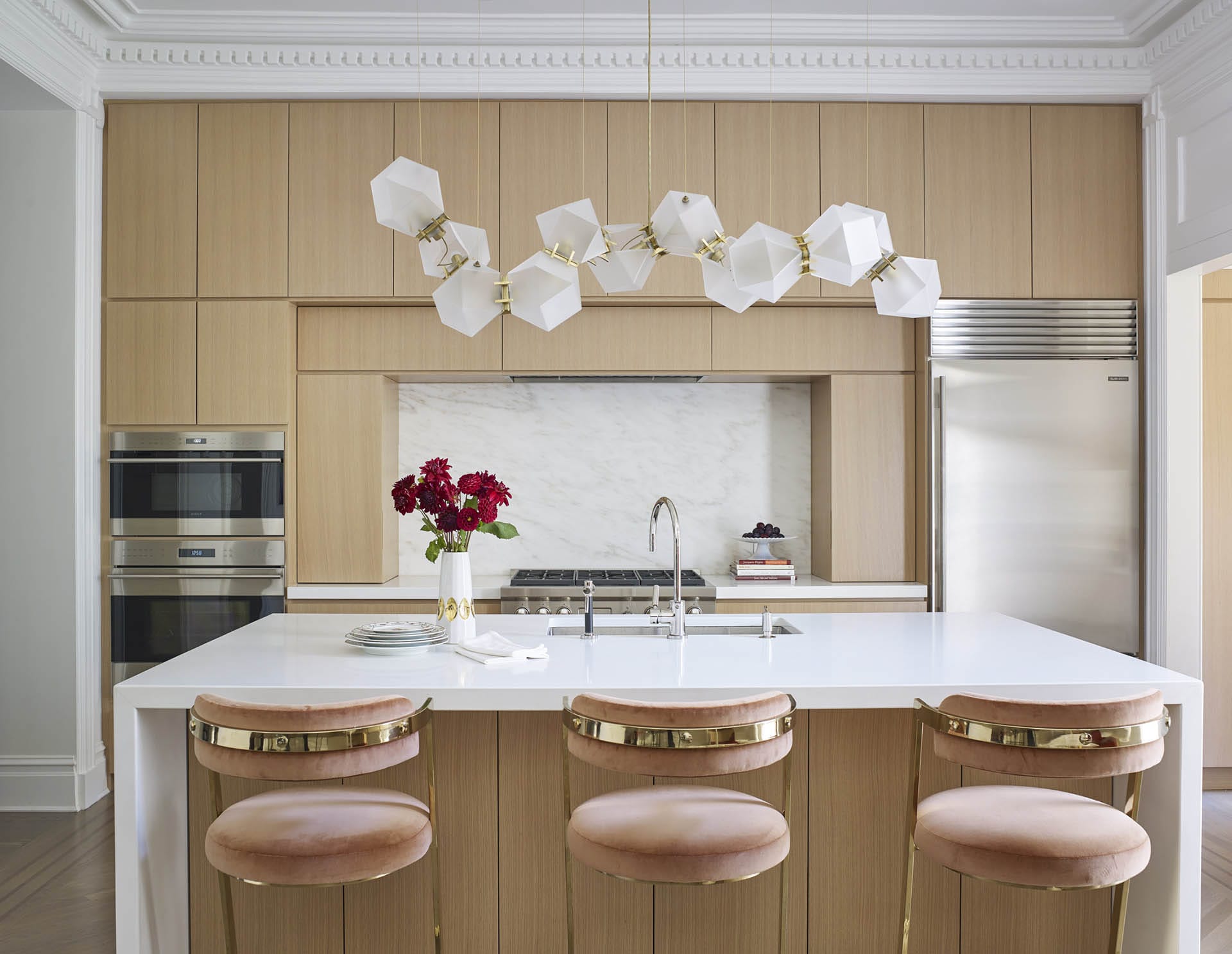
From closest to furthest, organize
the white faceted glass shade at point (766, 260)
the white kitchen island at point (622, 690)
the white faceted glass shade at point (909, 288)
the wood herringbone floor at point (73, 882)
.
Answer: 1. the white kitchen island at point (622, 690)
2. the white faceted glass shade at point (766, 260)
3. the white faceted glass shade at point (909, 288)
4. the wood herringbone floor at point (73, 882)

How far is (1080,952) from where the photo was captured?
7.38ft

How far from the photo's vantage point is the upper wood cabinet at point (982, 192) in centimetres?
377

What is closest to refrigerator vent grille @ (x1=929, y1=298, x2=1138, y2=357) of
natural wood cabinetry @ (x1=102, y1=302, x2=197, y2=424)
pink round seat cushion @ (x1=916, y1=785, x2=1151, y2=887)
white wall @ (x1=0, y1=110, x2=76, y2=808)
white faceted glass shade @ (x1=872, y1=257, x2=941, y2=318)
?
white faceted glass shade @ (x1=872, y1=257, x2=941, y2=318)

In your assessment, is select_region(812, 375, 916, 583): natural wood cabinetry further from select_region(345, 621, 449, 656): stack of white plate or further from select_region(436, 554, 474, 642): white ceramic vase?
select_region(345, 621, 449, 656): stack of white plate

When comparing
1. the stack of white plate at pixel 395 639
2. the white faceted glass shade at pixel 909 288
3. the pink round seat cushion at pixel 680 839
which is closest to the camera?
the pink round seat cushion at pixel 680 839

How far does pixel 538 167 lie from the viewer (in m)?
3.74

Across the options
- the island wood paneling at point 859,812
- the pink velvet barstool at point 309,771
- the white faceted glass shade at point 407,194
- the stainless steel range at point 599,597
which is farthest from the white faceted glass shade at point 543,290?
the stainless steel range at point 599,597

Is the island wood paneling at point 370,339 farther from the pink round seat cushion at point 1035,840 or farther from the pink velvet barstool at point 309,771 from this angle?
the pink round seat cushion at point 1035,840

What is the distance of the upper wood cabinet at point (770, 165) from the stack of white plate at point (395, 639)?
6.75ft

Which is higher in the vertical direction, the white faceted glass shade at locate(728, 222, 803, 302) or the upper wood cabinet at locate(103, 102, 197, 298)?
the upper wood cabinet at locate(103, 102, 197, 298)

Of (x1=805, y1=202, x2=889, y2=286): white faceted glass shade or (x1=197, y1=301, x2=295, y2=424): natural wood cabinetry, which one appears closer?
(x1=805, y1=202, x2=889, y2=286): white faceted glass shade

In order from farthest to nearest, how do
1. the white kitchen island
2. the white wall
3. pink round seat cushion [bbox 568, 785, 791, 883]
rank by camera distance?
the white wall → the white kitchen island → pink round seat cushion [bbox 568, 785, 791, 883]

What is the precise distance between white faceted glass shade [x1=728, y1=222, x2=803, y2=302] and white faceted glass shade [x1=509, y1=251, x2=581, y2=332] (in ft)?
1.27

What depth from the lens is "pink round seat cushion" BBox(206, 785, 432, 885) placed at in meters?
1.69
